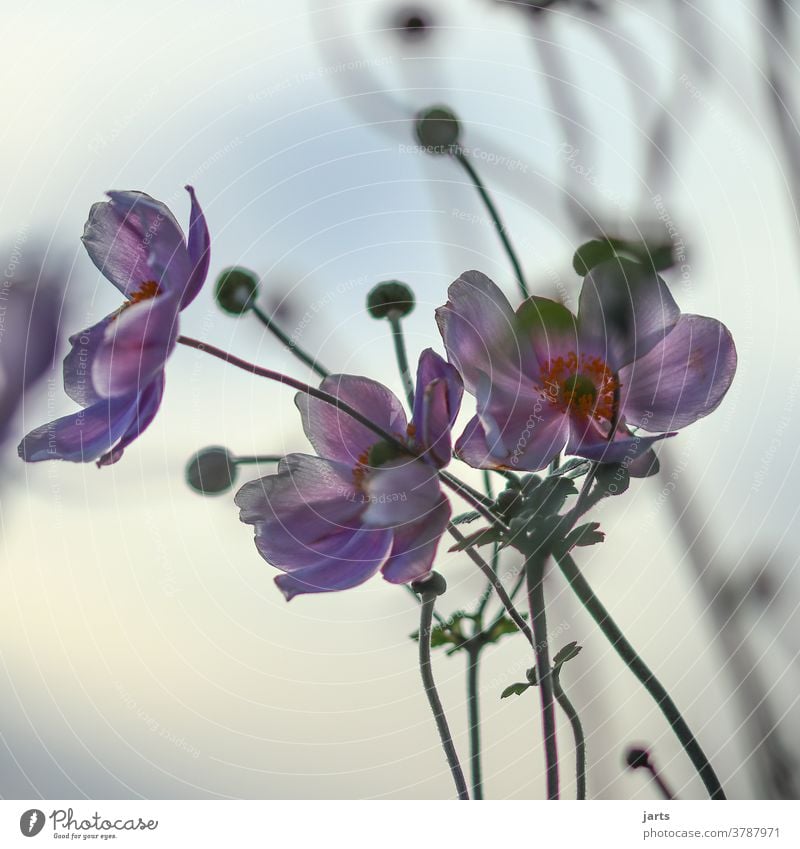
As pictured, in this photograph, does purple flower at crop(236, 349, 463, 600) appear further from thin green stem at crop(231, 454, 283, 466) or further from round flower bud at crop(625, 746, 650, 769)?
round flower bud at crop(625, 746, 650, 769)

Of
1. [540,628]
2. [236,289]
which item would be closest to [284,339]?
[236,289]

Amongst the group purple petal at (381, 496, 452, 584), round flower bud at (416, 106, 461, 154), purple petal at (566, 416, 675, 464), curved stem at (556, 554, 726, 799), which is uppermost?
round flower bud at (416, 106, 461, 154)

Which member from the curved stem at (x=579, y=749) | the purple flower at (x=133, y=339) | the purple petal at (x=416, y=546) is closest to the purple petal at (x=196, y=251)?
the purple flower at (x=133, y=339)

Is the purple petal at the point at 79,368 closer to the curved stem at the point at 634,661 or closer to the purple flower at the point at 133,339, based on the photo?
the purple flower at the point at 133,339

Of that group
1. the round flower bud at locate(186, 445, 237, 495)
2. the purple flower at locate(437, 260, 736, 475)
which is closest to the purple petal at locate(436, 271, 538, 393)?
the purple flower at locate(437, 260, 736, 475)

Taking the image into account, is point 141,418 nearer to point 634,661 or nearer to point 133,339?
point 133,339
